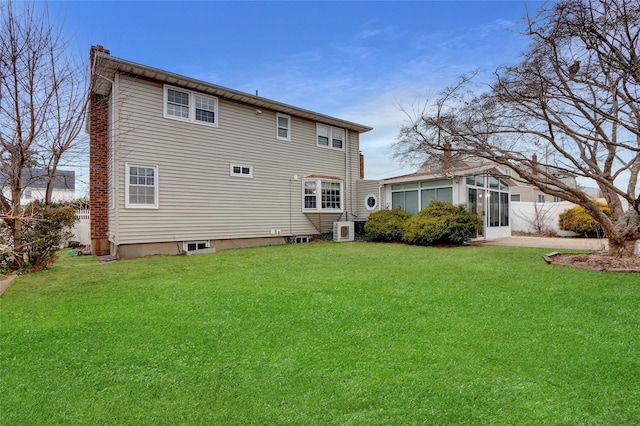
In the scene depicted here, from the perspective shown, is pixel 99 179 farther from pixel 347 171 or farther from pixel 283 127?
pixel 347 171

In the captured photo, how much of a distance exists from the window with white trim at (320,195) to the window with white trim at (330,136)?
174cm

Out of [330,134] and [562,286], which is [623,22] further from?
[330,134]

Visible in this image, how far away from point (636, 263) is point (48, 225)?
1226 cm

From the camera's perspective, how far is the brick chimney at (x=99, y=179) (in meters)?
10.6

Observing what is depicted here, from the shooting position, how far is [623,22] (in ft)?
20.3

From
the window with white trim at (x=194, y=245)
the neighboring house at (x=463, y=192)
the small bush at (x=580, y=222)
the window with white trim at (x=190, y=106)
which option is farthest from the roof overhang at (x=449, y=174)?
the window with white trim at (x=194, y=245)

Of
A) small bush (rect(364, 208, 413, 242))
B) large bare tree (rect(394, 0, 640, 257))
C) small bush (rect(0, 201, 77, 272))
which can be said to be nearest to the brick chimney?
small bush (rect(0, 201, 77, 272))

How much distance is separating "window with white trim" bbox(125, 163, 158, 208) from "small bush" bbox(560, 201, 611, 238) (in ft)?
54.8

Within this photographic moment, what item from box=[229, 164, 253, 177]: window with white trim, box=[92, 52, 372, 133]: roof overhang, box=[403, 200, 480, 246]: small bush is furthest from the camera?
box=[229, 164, 253, 177]: window with white trim

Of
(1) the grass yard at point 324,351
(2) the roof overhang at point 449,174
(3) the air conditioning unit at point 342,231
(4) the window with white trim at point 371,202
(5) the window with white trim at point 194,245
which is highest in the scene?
(2) the roof overhang at point 449,174

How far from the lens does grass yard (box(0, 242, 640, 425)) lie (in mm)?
2355

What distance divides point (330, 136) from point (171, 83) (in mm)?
6612

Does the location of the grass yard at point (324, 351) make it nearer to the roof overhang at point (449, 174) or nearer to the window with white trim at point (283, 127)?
the roof overhang at point (449, 174)

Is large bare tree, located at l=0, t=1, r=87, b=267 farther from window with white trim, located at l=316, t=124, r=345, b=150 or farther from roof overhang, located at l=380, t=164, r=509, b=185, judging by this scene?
roof overhang, located at l=380, t=164, r=509, b=185
